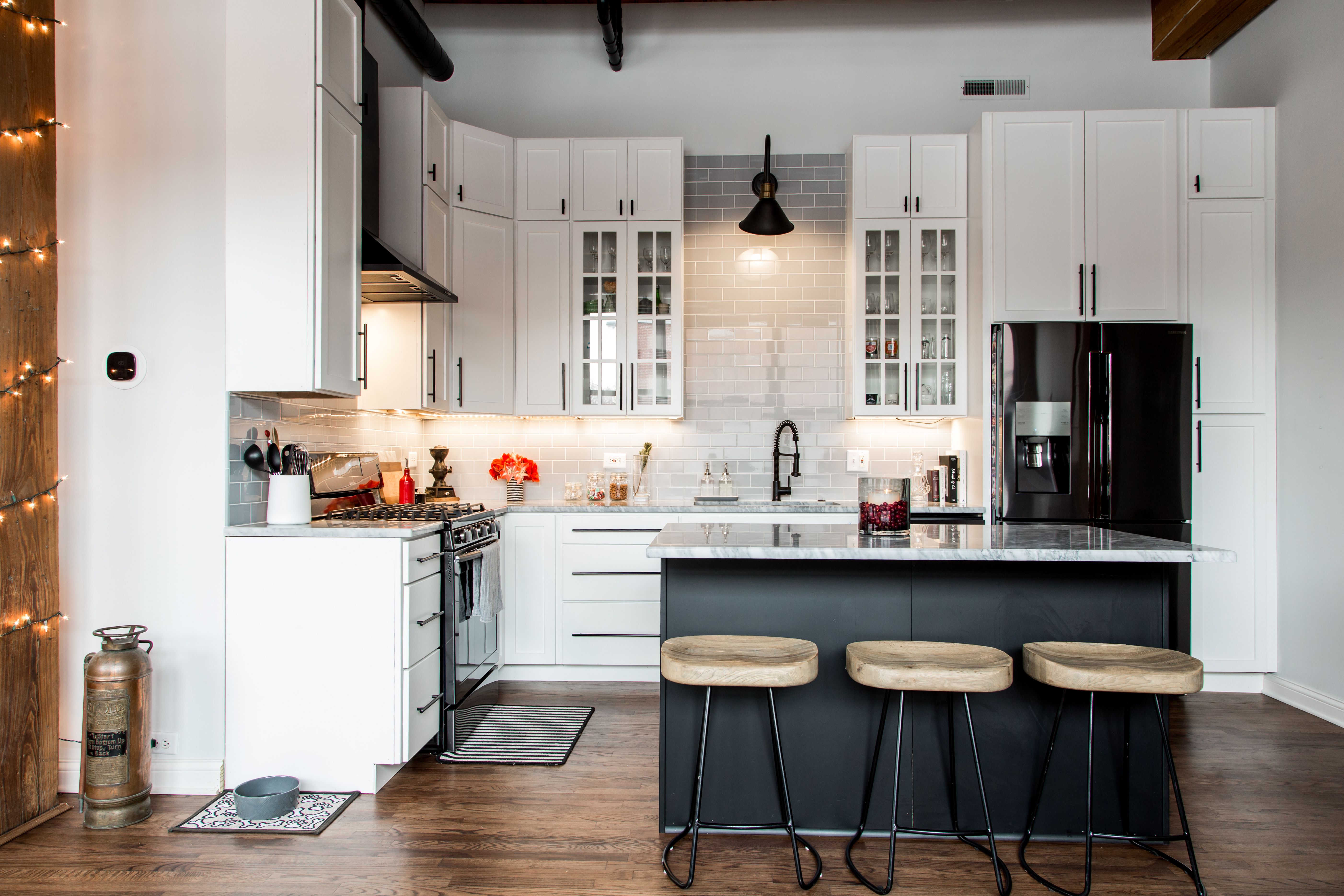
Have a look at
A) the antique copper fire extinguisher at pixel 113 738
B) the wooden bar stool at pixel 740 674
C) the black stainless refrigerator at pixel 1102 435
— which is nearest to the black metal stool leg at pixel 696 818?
the wooden bar stool at pixel 740 674

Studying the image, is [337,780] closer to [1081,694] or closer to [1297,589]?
[1081,694]

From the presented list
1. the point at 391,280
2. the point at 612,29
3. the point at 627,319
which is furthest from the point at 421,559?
the point at 612,29

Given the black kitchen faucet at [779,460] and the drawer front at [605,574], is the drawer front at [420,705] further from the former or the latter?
the black kitchen faucet at [779,460]

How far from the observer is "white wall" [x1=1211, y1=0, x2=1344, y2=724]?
150 inches

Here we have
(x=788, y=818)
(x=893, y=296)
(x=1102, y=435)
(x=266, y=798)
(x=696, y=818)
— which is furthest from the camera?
(x=893, y=296)

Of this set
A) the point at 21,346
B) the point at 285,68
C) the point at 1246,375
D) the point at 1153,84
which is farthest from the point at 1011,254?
the point at 21,346

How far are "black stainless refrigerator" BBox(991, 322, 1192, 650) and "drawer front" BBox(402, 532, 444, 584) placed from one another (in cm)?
275

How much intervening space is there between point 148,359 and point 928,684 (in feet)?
9.33

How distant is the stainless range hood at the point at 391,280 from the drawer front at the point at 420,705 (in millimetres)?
1519

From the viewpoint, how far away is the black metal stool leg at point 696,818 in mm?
2236

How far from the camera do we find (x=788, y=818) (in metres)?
2.40

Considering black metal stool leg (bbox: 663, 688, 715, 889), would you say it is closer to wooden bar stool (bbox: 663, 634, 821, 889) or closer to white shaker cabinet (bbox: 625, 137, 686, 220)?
wooden bar stool (bbox: 663, 634, 821, 889)

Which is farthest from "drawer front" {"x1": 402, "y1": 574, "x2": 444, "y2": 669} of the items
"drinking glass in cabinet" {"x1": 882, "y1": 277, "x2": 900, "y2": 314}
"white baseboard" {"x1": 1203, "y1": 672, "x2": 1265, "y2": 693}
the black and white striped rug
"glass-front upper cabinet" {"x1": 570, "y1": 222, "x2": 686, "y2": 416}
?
"white baseboard" {"x1": 1203, "y1": 672, "x2": 1265, "y2": 693}

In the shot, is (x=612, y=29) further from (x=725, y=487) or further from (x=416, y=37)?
(x=725, y=487)
